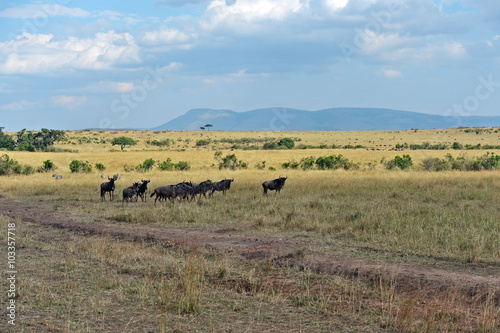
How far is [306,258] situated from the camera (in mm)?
10055

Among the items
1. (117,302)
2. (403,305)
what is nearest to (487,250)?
(403,305)

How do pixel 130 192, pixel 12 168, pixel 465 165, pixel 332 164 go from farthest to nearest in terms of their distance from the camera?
pixel 332 164, pixel 12 168, pixel 465 165, pixel 130 192

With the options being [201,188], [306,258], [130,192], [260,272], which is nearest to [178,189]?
[201,188]

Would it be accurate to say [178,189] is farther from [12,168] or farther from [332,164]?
[12,168]

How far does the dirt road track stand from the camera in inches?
322

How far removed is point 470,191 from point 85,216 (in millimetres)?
17810

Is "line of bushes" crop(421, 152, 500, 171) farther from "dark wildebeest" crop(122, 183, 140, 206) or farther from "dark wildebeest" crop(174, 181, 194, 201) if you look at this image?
"dark wildebeest" crop(122, 183, 140, 206)

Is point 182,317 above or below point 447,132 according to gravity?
below

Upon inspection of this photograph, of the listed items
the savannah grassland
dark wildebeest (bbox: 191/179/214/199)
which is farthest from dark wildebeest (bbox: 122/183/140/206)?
dark wildebeest (bbox: 191/179/214/199)

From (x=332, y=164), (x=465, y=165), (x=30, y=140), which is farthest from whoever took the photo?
(x=30, y=140)

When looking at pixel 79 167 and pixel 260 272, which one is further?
pixel 79 167

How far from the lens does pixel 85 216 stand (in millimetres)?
17578

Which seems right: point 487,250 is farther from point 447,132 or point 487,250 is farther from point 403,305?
point 447,132

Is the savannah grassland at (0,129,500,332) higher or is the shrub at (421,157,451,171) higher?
the shrub at (421,157,451,171)
